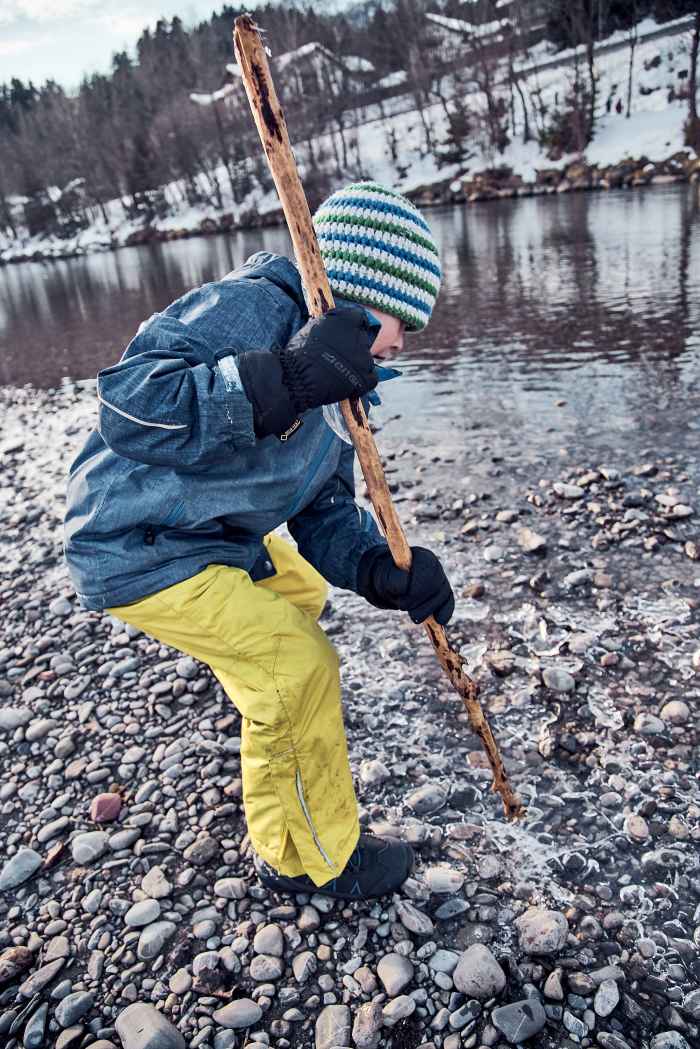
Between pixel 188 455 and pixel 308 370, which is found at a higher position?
pixel 308 370

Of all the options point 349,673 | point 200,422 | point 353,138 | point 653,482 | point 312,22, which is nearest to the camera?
point 200,422

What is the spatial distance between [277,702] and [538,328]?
8.68 metres

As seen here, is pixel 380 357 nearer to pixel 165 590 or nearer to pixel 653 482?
pixel 165 590

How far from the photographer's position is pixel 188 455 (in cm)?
193

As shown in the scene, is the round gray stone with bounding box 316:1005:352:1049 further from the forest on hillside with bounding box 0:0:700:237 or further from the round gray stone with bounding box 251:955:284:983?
the forest on hillside with bounding box 0:0:700:237

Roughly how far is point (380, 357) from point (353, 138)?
1994 inches

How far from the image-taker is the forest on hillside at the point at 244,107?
133ft

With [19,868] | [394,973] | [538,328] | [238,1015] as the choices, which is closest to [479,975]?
[394,973]

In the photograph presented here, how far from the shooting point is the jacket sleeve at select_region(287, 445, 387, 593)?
270cm

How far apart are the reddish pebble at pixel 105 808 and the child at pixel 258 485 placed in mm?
766

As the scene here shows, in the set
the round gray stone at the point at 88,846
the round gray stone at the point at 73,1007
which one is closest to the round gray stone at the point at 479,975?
the round gray stone at the point at 73,1007

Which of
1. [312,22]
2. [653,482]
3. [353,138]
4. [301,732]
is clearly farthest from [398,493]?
[312,22]

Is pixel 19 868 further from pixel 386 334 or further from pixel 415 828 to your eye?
pixel 386 334

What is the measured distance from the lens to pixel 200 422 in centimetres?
188
